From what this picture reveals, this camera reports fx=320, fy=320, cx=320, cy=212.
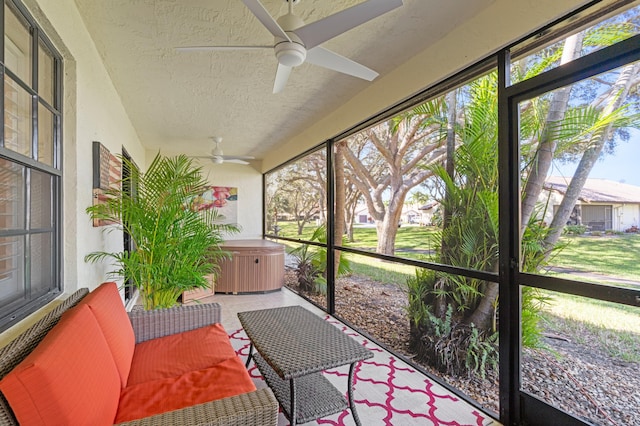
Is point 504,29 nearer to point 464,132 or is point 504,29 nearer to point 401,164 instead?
point 464,132

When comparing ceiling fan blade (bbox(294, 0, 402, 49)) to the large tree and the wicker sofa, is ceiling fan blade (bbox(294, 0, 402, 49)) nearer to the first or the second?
the large tree

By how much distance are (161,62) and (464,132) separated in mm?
2443

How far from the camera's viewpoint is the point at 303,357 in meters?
1.68

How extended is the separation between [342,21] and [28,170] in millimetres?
1633

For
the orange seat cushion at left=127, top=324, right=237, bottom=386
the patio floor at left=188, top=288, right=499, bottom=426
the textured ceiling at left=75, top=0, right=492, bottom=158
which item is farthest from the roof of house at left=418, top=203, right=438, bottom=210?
the orange seat cushion at left=127, top=324, right=237, bottom=386

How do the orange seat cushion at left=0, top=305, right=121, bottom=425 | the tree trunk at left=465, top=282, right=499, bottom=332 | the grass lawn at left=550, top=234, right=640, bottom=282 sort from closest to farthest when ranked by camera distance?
the orange seat cushion at left=0, top=305, right=121, bottom=425 < the grass lawn at left=550, top=234, right=640, bottom=282 < the tree trunk at left=465, top=282, right=499, bottom=332

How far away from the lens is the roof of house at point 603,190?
4.81 feet

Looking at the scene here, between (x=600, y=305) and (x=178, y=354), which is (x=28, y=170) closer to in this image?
(x=178, y=354)

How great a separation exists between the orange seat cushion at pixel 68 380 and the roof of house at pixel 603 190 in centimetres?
230

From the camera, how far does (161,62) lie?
256 centimetres

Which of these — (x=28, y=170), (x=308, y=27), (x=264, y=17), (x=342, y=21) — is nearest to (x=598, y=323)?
(x=342, y=21)

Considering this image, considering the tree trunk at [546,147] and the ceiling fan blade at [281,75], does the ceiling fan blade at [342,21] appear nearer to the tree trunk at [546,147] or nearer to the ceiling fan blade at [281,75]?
the ceiling fan blade at [281,75]

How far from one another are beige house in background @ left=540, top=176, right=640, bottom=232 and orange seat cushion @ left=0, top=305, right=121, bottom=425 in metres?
2.26

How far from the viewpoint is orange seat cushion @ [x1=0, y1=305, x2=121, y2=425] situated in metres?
0.86
